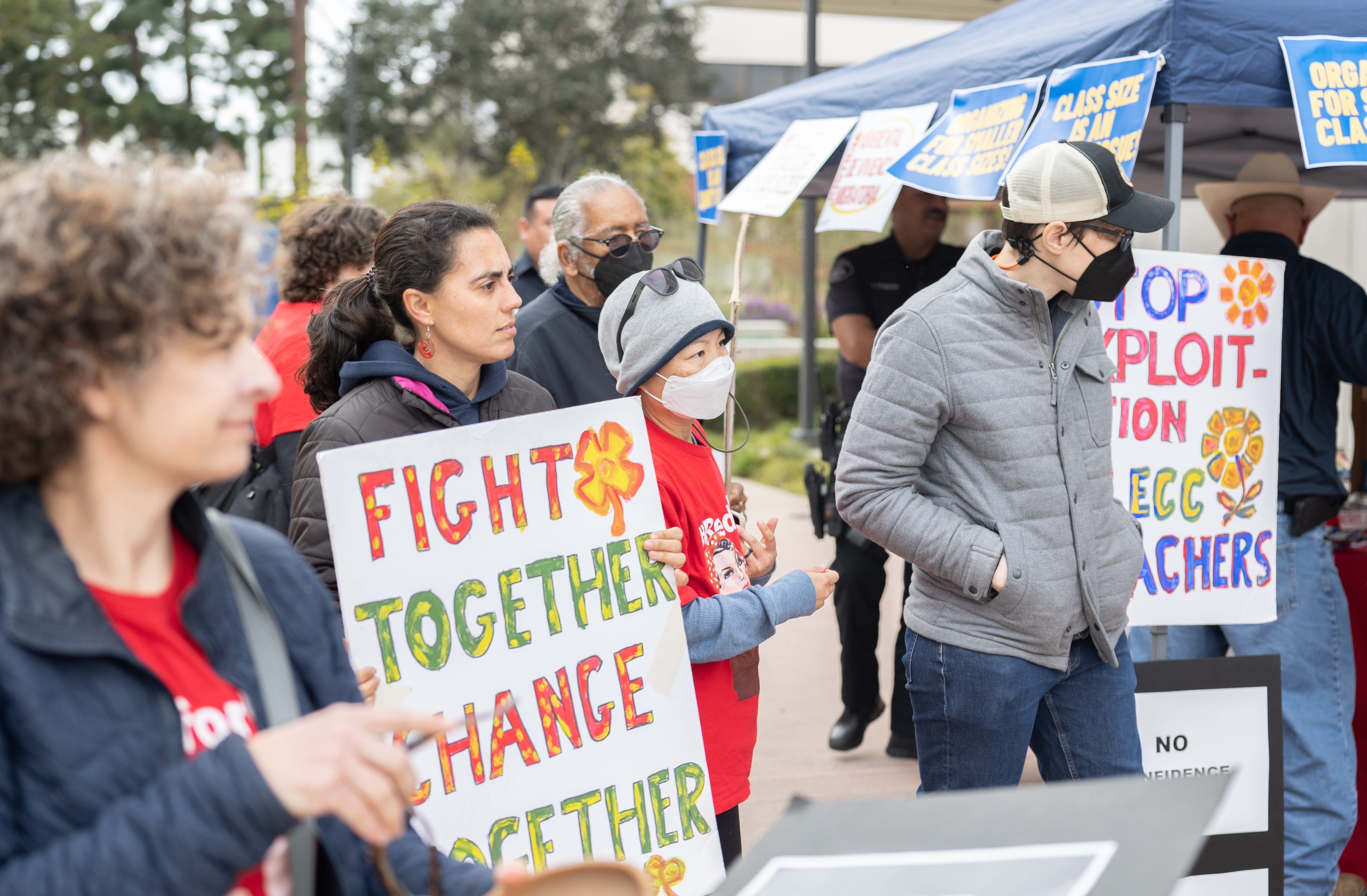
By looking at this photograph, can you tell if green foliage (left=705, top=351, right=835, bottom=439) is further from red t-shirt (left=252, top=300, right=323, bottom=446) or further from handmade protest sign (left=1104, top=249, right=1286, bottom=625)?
handmade protest sign (left=1104, top=249, right=1286, bottom=625)

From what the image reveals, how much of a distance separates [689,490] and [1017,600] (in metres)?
0.73

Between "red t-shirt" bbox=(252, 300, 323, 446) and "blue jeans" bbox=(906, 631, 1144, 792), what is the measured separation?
199cm

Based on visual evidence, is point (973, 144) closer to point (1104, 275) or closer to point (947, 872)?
point (1104, 275)

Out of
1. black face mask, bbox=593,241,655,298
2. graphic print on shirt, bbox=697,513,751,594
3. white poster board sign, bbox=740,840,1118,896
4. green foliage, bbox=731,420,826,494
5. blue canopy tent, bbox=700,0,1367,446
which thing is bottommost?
green foliage, bbox=731,420,826,494

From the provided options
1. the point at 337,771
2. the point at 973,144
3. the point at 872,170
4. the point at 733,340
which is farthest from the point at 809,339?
the point at 337,771

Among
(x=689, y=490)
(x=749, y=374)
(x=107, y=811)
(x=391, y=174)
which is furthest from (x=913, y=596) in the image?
(x=391, y=174)

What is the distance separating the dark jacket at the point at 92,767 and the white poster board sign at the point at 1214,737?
268cm

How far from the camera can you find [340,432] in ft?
7.82

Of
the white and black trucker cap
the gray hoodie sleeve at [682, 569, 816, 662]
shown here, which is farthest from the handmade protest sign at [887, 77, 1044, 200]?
the gray hoodie sleeve at [682, 569, 816, 662]

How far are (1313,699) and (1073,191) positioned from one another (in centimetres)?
195

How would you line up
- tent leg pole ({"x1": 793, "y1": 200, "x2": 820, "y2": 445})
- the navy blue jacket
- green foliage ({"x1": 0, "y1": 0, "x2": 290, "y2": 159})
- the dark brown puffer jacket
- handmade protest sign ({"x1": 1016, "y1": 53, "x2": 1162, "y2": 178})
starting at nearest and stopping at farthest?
1. the dark brown puffer jacket
2. handmade protest sign ({"x1": 1016, "y1": 53, "x2": 1162, "y2": 178})
3. the navy blue jacket
4. tent leg pole ({"x1": 793, "y1": 200, "x2": 820, "y2": 445})
5. green foliage ({"x1": 0, "y1": 0, "x2": 290, "y2": 159})

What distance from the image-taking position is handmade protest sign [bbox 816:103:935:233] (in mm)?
4230

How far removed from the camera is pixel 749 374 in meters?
15.4

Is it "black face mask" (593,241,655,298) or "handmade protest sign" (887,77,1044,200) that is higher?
"handmade protest sign" (887,77,1044,200)
